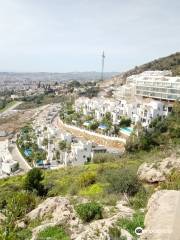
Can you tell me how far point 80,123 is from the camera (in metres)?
49.1

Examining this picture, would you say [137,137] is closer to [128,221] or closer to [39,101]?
[128,221]

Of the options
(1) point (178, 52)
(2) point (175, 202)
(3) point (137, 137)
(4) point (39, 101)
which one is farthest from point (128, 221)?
(4) point (39, 101)

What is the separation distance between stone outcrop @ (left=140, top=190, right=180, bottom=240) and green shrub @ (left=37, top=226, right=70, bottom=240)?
1.69 meters

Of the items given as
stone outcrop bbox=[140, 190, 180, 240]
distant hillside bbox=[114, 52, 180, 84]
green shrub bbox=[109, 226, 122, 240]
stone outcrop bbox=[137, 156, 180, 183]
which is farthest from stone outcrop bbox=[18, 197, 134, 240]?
distant hillside bbox=[114, 52, 180, 84]

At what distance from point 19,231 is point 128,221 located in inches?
96.1

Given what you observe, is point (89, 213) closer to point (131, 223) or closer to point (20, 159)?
point (131, 223)

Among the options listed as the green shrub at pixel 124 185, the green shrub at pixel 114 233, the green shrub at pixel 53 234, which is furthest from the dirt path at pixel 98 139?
the green shrub at pixel 114 233

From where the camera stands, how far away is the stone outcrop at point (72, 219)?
6.42m

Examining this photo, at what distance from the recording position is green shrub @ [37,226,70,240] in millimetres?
7093

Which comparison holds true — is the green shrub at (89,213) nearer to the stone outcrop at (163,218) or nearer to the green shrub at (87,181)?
→ the stone outcrop at (163,218)

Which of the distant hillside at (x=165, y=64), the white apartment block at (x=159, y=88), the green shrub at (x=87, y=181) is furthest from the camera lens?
the distant hillside at (x=165, y=64)

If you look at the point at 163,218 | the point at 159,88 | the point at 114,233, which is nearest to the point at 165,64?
the point at 159,88

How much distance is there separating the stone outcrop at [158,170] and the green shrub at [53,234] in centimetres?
732

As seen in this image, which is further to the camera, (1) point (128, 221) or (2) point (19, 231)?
(2) point (19, 231)
